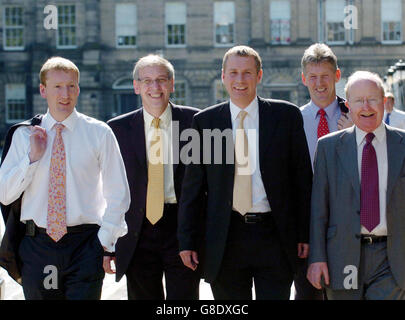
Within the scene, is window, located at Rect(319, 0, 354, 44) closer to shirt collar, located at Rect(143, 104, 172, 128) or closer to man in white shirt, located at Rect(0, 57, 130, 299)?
shirt collar, located at Rect(143, 104, 172, 128)

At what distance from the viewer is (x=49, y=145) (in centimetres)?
448

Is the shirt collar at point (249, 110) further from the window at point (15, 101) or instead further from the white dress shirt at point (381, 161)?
the window at point (15, 101)

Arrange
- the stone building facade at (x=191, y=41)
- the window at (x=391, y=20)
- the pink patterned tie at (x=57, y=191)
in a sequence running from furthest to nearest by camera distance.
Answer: the window at (x=391, y=20) → the stone building facade at (x=191, y=41) → the pink patterned tie at (x=57, y=191)

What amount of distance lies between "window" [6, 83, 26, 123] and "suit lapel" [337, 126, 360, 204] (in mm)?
40491

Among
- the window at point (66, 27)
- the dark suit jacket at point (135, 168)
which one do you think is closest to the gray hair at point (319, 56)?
the dark suit jacket at point (135, 168)

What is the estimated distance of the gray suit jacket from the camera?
4.08 m

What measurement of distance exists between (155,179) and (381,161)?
1631 mm

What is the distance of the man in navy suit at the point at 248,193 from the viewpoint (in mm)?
4383

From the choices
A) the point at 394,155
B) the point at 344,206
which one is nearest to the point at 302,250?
the point at 344,206

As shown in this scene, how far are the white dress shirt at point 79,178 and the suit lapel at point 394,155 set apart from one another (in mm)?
1692

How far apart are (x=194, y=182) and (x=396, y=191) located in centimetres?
131

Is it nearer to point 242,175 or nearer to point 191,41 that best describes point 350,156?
Answer: point 242,175
